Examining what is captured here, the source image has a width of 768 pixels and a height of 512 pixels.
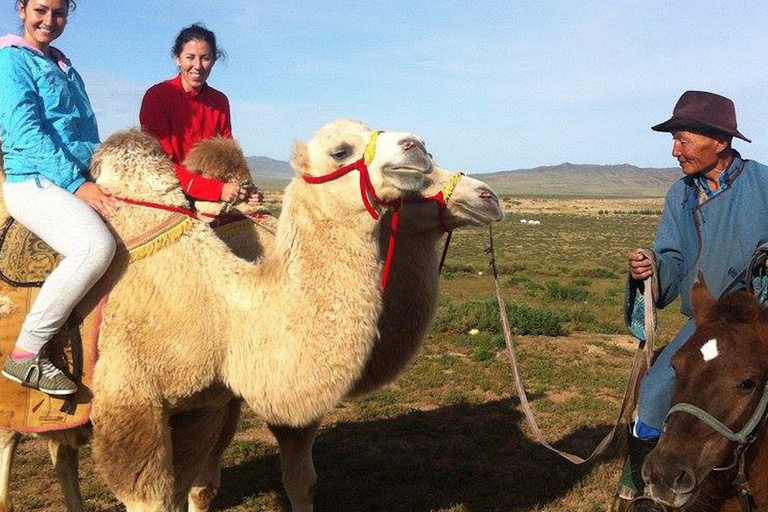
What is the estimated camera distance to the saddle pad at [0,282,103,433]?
3.49 meters

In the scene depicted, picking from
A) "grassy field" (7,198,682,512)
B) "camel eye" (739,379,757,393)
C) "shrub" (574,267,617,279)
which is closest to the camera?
"camel eye" (739,379,757,393)

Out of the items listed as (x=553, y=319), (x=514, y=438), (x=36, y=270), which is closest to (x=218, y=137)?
(x=36, y=270)

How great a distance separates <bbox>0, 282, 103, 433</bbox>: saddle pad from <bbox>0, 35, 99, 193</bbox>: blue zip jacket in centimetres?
67

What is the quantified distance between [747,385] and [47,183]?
11.7 ft

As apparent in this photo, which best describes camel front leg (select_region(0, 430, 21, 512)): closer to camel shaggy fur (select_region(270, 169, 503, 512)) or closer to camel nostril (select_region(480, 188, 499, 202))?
camel shaggy fur (select_region(270, 169, 503, 512))

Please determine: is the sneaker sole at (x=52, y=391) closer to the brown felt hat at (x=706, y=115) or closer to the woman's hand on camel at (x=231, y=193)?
the woman's hand on camel at (x=231, y=193)

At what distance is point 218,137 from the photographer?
183 inches

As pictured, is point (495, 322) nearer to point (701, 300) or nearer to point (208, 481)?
point (208, 481)

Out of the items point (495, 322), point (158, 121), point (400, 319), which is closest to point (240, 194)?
point (158, 121)

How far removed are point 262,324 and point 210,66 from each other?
2212 mm

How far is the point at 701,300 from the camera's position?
3.35m

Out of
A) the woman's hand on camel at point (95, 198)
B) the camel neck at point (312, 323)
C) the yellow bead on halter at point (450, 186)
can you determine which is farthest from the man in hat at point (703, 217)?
the woman's hand on camel at point (95, 198)

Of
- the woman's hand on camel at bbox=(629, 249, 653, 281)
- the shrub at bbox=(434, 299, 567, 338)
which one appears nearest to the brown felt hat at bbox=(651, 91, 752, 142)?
the woman's hand on camel at bbox=(629, 249, 653, 281)

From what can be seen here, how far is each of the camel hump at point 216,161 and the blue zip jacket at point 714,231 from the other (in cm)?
277
